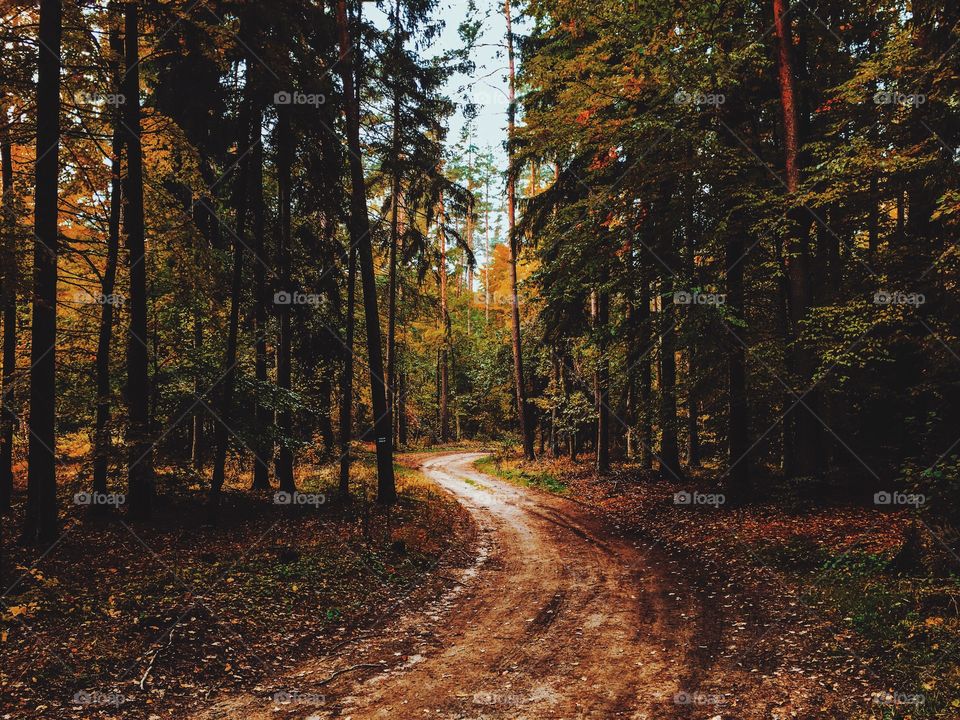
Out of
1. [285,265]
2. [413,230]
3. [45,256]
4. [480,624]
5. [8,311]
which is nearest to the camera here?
[480,624]

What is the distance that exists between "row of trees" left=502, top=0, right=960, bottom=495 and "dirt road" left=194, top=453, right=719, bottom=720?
492cm

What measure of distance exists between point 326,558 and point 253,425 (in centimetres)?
367

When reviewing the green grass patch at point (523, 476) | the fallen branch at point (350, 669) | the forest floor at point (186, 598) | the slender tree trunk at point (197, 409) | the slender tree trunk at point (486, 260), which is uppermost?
the slender tree trunk at point (486, 260)

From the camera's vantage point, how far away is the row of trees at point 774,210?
8336 millimetres

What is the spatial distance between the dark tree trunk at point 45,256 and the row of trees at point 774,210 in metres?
A: 9.72

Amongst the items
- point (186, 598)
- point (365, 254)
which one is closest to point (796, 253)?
point (365, 254)

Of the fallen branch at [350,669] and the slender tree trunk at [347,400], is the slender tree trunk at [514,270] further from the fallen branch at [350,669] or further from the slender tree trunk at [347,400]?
the fallen branch at [350,669]

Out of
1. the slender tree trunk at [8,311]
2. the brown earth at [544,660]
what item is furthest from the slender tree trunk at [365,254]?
the slender tree trunk at [8,311]

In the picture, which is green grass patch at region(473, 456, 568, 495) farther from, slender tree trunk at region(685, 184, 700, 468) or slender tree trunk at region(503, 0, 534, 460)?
slender tree trunk at region(685, 184, 700, 468)

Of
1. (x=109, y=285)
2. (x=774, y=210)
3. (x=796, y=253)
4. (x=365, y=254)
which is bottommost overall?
→ (x=109, y=285)

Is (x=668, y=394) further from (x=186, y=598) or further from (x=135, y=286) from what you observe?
(x=135, y=286)

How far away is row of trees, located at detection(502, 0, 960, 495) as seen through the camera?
834 centimetres

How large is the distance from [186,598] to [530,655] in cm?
516

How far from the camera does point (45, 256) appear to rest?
303 inches
